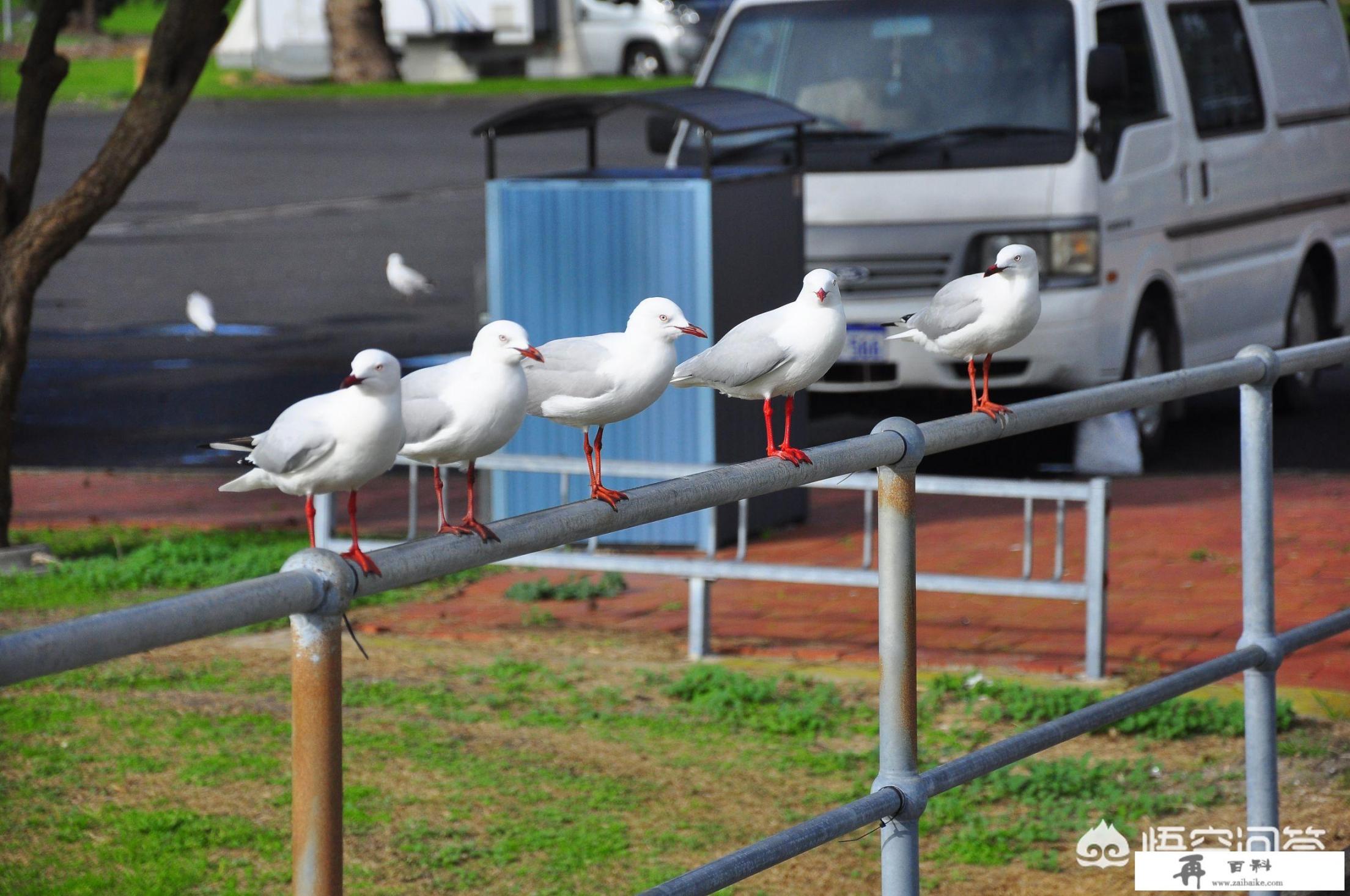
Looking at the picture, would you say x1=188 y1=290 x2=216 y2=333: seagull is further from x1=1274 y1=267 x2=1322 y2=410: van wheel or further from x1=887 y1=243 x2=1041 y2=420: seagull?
x1=887 y1=243 x2=1041 y2=420: seagull

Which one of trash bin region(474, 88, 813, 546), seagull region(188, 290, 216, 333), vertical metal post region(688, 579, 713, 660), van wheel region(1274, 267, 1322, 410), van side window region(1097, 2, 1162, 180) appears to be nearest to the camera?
vertical metal post region(688, 579, 713, 660)

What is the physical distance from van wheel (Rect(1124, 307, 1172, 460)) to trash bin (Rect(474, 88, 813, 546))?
7.36 ft

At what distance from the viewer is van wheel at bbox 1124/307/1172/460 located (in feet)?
32.8

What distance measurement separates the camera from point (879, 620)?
317 cm

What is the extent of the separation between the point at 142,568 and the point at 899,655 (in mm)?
5649

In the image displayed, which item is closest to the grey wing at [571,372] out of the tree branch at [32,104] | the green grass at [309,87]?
the tree branch at [32,104]

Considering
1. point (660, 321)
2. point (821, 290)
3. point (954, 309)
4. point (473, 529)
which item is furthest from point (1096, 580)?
point (473, 529)

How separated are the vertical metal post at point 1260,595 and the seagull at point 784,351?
1.01m

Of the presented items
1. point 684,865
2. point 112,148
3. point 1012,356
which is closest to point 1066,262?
point 1012,356

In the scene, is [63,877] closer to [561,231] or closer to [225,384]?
[561,231]

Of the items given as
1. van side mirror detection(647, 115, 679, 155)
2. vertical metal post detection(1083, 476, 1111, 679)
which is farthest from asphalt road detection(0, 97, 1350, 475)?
vertical metal post detection(1083, 476, 1111, 679)

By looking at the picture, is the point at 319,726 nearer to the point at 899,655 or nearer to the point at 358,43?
the point at 899,655

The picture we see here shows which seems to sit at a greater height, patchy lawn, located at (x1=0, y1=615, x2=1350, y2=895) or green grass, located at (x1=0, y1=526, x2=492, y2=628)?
green grass, located at (x1=0, y1=526, x2=492, y2=628)

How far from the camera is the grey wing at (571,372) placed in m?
2.95
